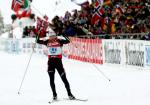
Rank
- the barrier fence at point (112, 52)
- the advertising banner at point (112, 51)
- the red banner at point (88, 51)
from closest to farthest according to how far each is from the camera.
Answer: the barrier fence at point (112, 52) < the advertising banner at point (112, 51) < the red banner at point (88, 51)

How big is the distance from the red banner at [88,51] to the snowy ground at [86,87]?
3.70 ft

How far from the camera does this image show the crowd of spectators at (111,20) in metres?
22.2

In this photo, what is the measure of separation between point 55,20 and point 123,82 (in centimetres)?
1272

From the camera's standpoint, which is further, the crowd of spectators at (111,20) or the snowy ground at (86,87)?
the crowd of spectators at (111,20)

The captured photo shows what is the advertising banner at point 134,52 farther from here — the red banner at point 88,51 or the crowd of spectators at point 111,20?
the red banner at point 88,51

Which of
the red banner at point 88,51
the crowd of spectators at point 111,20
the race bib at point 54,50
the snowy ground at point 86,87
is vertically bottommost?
the snowy ground at point 86,87

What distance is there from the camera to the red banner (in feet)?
83.7

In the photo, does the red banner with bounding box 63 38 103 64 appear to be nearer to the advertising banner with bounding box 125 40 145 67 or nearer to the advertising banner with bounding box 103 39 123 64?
the advertising banner with bounding box 103 39 123 64

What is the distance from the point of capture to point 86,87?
1689 centimetres

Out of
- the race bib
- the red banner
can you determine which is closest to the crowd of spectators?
the red banner

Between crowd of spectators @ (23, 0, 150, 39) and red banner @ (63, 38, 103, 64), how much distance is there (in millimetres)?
518

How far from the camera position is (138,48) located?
21.2 meters

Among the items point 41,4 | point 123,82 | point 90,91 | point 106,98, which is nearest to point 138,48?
point 123,82

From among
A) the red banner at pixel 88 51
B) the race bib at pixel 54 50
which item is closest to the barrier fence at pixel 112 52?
the red banner at pixel 88 51
